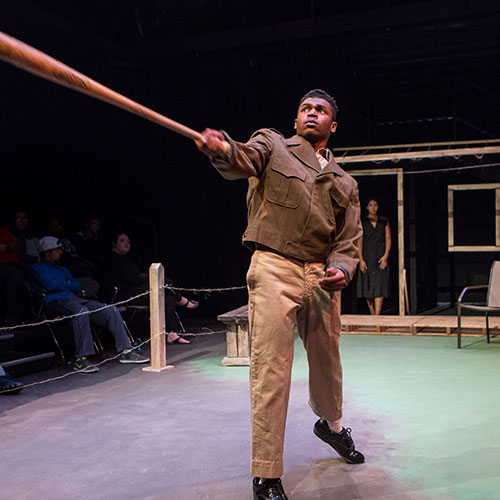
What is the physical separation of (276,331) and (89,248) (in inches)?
214

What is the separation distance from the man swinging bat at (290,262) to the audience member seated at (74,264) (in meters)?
4.28

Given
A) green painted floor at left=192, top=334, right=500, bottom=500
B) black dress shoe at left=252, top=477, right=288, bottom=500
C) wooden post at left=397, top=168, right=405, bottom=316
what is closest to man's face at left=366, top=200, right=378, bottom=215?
wooden post at left=397, top=168, right=405, bottom=316

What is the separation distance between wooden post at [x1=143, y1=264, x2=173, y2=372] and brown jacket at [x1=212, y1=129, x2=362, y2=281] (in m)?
3.00

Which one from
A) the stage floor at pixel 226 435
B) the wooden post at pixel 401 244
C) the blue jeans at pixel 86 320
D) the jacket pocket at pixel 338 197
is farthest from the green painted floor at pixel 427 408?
the wooden post at pixel 401 244

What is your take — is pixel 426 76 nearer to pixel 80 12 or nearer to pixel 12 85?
pixel 80 12

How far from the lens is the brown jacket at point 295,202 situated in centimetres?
264

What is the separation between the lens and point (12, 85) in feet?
24.6

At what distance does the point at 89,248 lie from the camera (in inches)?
298

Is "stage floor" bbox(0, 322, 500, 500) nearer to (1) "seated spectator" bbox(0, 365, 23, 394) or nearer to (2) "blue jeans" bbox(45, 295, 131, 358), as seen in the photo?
(1) "seated spectator" bbox(0, 365, 23, 394)

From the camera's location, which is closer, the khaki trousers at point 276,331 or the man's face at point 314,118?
the khaki trousers at point 276,331

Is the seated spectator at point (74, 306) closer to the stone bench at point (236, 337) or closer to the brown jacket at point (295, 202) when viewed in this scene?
the stone bench at point (236, 337)

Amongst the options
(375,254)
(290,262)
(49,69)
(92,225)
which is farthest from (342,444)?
(375,254)

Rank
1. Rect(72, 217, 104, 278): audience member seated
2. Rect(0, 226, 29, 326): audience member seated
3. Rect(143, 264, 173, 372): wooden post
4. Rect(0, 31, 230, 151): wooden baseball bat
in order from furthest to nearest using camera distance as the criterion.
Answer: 1. Rect(72, 217, 104, 278): audience member seated
2. Rect(0, 226, 29, 326): audience member seated
3. Rect(143, 264, 173, 372): wooden post
4. Rect(0, 31, 230, 151): wooden baseball bat

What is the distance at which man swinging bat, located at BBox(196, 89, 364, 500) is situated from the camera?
257 cm
